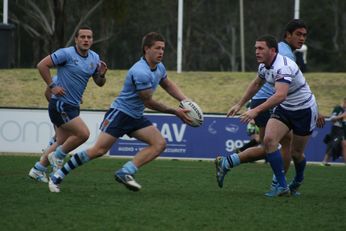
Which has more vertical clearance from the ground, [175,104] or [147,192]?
[147,192]

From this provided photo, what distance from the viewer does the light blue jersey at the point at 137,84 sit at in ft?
33.2

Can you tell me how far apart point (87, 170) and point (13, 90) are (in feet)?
53.1

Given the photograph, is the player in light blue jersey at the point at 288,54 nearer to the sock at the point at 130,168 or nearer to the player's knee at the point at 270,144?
the player's knee at the point at 270,144

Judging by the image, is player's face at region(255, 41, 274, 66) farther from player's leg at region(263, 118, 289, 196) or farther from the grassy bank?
the grassy bank

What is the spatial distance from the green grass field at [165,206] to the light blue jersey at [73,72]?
118 cm

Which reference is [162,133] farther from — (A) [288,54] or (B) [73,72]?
(A) [288,54]

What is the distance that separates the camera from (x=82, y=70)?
11578 millimetres

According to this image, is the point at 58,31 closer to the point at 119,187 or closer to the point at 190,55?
the point at 190,55

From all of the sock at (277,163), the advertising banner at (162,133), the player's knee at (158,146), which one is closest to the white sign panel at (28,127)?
the advertising banner at (162,133)

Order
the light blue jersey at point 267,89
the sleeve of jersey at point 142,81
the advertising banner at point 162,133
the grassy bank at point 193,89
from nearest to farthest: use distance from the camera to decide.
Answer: the sleeve of jersey at point 142,81
the light blue jersey at point 267,89
the advertising banner at point 162,133
the grassy bank at point 193,89

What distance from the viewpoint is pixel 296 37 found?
10.7m

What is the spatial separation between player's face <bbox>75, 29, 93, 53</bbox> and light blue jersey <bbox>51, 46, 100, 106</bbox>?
13 centimetres

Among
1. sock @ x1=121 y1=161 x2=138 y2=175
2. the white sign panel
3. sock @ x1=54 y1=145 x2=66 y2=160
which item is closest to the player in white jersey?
sock @ x1=121 y1=161 x2=138 y2=175

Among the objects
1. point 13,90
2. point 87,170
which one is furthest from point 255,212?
point 13,90
